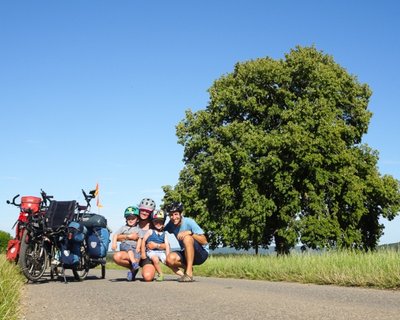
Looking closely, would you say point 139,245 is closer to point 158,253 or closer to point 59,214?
point 158,253

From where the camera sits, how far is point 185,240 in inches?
392

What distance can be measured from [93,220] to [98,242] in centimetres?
47

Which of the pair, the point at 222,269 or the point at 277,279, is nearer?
the point at 277,279

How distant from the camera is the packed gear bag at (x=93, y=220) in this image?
11.2 m

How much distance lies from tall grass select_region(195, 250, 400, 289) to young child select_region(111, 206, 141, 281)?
2970mm

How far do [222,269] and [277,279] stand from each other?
10.4 ft

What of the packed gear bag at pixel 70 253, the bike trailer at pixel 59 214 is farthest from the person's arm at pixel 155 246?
the bike trailer at pixel 59 214

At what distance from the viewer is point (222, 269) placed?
14375 mm

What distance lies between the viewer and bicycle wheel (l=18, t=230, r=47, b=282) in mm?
9953

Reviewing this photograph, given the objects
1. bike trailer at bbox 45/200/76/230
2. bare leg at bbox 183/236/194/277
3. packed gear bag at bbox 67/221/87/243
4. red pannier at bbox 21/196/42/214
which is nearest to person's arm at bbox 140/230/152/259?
bare leg at bbox 183/236/194/277

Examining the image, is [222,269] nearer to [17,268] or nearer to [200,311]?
[17,268]

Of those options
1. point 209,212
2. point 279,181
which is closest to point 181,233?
point 279,181

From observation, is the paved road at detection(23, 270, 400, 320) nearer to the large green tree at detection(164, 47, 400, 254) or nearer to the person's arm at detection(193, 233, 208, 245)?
the person's arm at detection(193, 233, 208, 245)

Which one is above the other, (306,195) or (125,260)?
(306,195)
